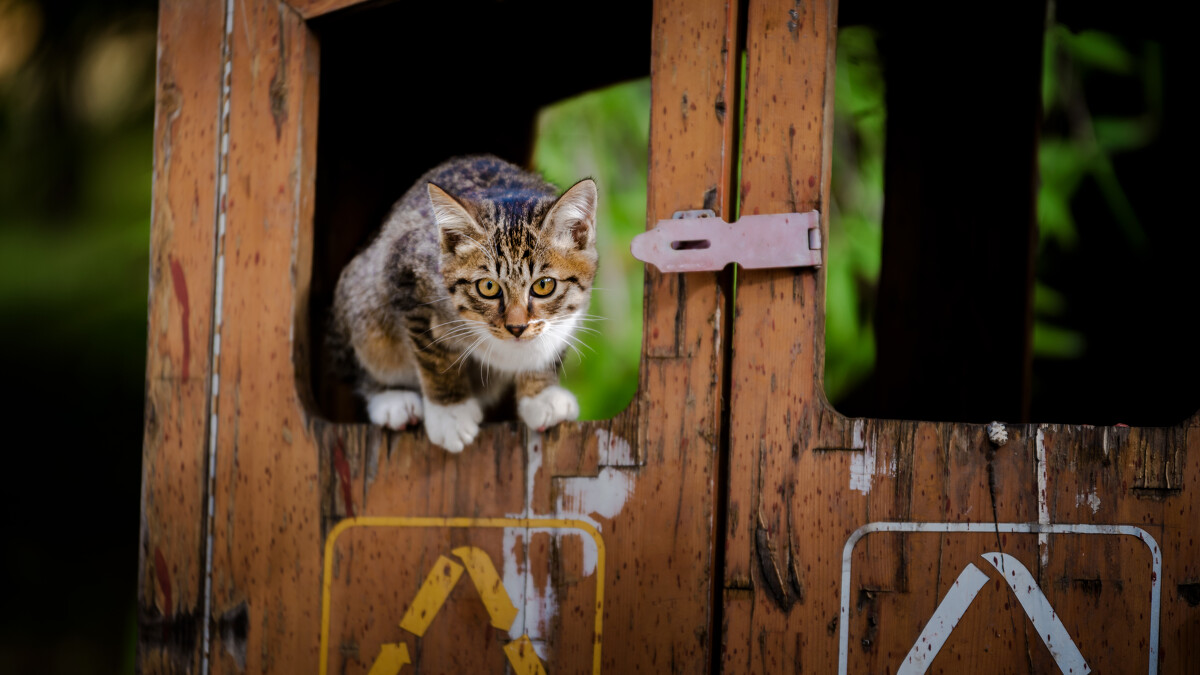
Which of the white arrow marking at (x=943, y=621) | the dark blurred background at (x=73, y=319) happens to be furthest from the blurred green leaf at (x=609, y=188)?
the dark blurred background at (x=73, y=319)

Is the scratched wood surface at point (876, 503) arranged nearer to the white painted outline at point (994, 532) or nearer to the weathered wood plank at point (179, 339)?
the white painted outline at point (994, 532)

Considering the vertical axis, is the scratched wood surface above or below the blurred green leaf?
below

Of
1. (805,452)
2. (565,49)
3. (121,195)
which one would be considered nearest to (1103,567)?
(805,452)

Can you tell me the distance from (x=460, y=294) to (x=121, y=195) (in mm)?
1528

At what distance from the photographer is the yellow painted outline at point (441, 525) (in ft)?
3.80

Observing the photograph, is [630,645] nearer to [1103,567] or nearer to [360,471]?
[360,471]

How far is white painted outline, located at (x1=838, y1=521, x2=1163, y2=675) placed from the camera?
3.41 ft

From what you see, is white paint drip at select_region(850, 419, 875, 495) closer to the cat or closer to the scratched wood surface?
the scratched wood surface

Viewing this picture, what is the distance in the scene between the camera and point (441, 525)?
4.07 feet

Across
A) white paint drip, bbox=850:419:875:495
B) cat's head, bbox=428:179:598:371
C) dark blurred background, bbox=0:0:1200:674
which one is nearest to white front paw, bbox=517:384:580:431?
cat's head, bbox=428:179:598:371

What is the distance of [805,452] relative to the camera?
3.62ft

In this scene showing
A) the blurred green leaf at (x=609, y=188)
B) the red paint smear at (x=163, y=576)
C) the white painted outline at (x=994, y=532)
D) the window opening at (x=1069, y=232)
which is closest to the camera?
the white painted outline at (x=994, y=532)

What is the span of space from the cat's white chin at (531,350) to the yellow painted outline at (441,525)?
0.97 feet

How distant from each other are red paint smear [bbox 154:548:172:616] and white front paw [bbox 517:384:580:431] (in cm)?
67
